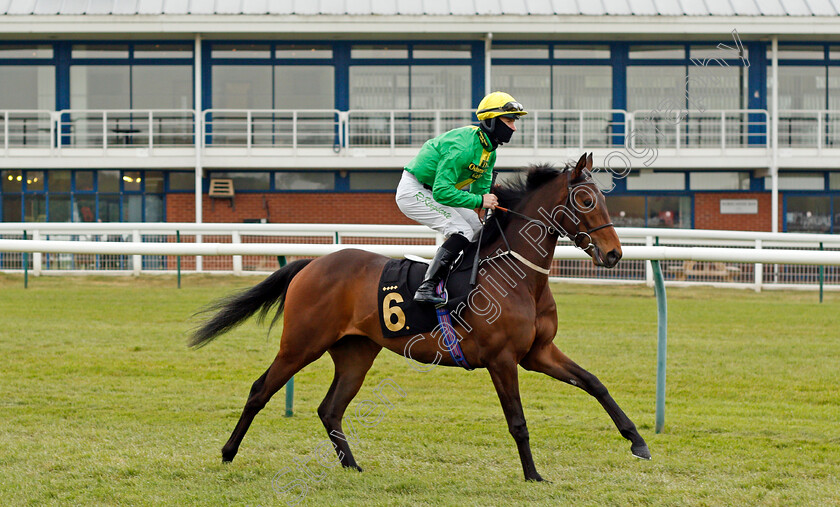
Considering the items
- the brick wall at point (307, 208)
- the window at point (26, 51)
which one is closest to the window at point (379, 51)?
the brick wall at point (307, 208)

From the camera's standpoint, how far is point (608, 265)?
410 centimetres

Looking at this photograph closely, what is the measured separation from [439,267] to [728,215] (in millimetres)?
15707

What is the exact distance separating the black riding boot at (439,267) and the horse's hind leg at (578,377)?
55 cm

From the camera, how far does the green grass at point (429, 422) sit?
3.97 m

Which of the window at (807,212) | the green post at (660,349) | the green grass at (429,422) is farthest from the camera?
the window at (807,212)

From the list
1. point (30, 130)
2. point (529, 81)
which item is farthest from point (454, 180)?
point (30, 130)

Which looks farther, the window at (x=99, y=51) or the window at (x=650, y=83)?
the window at (x=650, y=83)

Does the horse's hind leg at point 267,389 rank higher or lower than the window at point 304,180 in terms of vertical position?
lower

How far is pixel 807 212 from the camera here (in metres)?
18.8

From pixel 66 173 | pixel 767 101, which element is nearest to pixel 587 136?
pixel 767 101

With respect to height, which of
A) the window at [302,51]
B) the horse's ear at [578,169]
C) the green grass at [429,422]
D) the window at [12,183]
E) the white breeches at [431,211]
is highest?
the window at [302,51]

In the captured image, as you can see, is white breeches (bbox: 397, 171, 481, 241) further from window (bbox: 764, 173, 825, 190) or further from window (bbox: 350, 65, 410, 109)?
window (bbox: 764, 173, 825, 190)

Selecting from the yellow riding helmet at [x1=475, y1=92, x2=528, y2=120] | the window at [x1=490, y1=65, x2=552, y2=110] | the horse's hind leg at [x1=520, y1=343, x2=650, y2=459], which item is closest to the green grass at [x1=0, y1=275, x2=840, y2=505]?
the horse's hind leg at [x1=520, y1=343, x2=650, y2=459]

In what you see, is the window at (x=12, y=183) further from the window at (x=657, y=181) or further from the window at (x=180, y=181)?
the window at (x=657, y=181)
